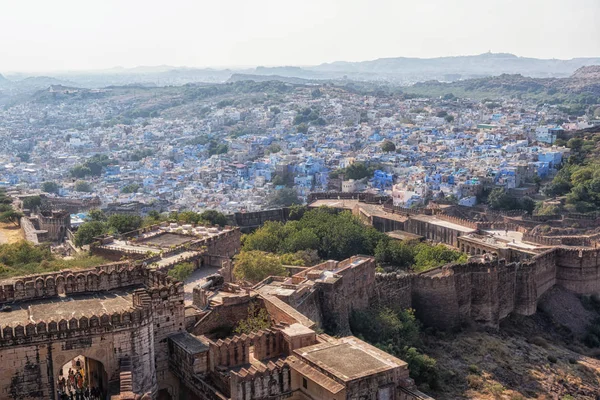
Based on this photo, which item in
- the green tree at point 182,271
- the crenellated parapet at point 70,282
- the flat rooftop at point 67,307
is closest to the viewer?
the flat rooftop at point 67,307

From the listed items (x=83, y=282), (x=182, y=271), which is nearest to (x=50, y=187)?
(x=182, y=271)

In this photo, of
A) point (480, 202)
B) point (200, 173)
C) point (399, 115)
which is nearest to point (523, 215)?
point (480, 202)

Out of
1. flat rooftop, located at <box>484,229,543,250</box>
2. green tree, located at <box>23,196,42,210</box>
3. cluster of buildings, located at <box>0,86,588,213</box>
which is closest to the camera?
flat rooftop, located at <box>484,229,543,250</box>

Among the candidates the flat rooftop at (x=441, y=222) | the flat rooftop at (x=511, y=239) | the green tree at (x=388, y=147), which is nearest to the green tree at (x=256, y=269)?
the flat rooftop at (x=511, y=239)

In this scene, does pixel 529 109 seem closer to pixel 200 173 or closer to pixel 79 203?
pixel 200 173

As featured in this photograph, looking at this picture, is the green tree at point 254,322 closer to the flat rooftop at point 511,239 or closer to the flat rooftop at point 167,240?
the flat rooftop at point 167,240

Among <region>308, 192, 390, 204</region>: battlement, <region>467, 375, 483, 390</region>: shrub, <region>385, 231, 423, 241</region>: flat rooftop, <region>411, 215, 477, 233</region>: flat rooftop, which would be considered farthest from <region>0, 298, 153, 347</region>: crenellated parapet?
<region>308, 192, 390, 204</region>: battlement

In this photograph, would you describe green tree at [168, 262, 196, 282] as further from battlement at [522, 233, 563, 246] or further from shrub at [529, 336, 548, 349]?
battlement at [522, 233, 563, 246]
